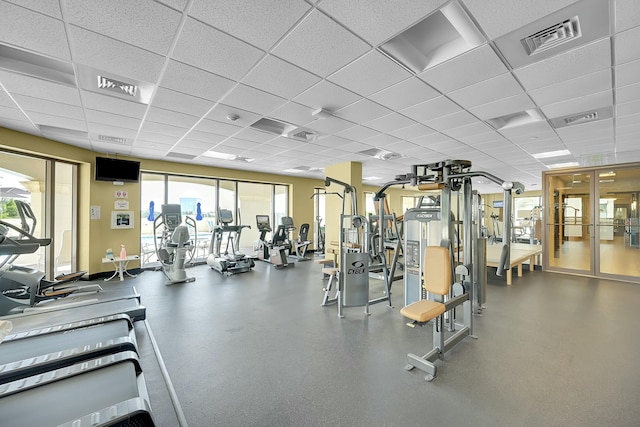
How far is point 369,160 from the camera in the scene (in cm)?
677

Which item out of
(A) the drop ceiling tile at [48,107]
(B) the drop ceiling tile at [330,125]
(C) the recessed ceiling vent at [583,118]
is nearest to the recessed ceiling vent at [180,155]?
(A) the drop ceiling tile at [48,107]

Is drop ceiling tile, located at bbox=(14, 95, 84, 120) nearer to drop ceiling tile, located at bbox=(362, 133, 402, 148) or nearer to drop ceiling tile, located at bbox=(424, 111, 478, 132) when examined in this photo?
drop ceiling tile, located at bbox=(362, 133, 402, 148)

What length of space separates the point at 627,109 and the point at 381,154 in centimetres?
371

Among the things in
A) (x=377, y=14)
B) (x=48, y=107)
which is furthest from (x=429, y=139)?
(x=48, y=107)

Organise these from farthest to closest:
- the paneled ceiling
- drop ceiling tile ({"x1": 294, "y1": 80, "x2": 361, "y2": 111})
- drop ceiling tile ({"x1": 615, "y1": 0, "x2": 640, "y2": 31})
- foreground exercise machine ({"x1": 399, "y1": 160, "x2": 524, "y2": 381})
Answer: drop ceiling tile ({"x1": 294, "y1": 80, "x2": 361, "y2": 111})
foreground exercise machine ({"x1": 399, "y1": 160, "x2": 524, "y2": 381})
the paneled ceiling
drop ceiling tile ({"x1": 615, "y1": 0, "x2": 640, "y2": 31})

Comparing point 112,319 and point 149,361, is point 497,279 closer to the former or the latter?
point 149,361

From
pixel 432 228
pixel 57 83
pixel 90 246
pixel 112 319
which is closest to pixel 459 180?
pixel 432 228

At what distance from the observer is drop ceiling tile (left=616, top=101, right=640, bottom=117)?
327cm

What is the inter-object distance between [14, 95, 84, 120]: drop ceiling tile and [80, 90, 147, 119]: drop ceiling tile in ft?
0.84

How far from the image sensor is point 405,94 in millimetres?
3121

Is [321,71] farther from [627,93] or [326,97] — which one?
[627,93]

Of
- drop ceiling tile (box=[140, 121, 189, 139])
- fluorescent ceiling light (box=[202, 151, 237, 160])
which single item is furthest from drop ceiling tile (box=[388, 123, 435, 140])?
fluorescent ceiling light (box=[202, 151, 237, 160])

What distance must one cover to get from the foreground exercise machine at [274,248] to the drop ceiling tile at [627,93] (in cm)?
648

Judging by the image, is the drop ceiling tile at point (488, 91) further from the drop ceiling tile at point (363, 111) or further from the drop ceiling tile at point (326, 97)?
the drop ceiling tile at point (326, 97)
